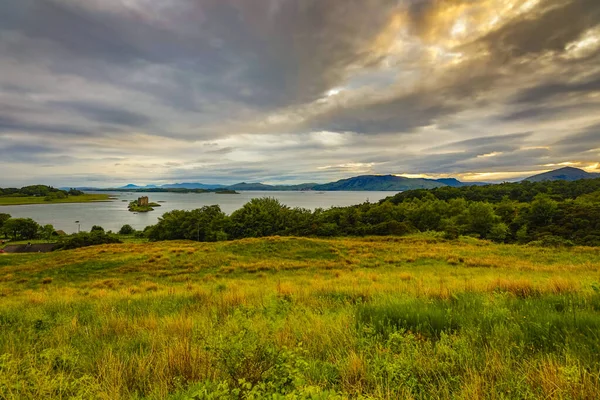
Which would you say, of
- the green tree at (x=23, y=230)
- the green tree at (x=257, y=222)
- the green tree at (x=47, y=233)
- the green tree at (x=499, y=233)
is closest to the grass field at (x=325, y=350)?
the green tree at (x=499, y=233)

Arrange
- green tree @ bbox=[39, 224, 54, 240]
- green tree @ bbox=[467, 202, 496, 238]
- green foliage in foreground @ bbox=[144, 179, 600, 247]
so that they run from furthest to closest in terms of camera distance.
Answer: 1. green tree @ bbox=[39, 224, 54, 240]
2. green tree @ bbox=[467, 202, 496, 238]
3. green foliage in foreground @ bbox=[144, 179, 600, 247]

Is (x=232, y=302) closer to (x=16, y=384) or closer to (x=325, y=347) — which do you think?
(x=325, y=347)

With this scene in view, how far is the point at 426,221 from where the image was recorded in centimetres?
5528

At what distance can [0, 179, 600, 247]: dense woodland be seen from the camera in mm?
38750

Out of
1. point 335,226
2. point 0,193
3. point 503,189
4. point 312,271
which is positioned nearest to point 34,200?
point 0,193

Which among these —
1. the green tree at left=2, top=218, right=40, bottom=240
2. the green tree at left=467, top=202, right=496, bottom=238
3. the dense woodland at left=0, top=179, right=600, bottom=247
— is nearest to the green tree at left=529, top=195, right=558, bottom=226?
the dense woodland at left=0, top=179, right=600, bottom=247

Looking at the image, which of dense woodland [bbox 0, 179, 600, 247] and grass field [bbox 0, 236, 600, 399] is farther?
dense woodland [bbox 0, 179, 600, 247]

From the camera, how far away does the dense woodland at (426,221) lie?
38.8m

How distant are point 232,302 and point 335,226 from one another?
43345 millimetres

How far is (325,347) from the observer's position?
3.70m

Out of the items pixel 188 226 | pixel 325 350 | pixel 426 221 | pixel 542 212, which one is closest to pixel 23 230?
pixel 188 226

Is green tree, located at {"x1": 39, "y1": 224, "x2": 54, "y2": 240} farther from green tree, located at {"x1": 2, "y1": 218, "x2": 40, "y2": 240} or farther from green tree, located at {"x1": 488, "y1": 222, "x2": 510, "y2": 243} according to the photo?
green tree, located at {"x1": 488, "y1": 222, "x2": 510, "y2": 243}

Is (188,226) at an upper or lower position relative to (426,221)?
lower

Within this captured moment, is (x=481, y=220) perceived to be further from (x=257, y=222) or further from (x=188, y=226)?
(x=188, y=226)
